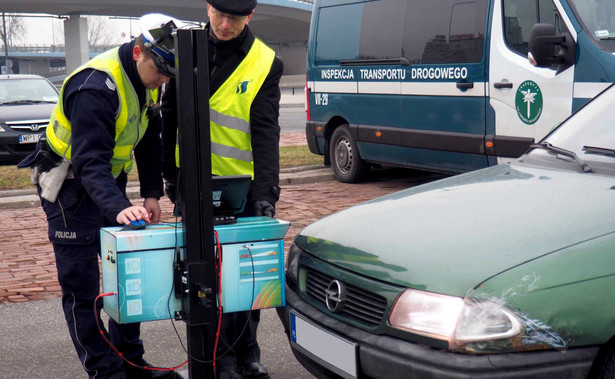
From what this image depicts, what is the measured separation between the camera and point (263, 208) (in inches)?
150

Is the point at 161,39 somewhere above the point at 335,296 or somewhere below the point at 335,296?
above

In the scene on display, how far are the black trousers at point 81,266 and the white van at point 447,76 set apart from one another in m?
4.93

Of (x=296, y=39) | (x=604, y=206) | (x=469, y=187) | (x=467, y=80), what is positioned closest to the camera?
(x=604, y=206)

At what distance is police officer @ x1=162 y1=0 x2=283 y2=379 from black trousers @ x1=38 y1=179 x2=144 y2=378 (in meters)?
0.50

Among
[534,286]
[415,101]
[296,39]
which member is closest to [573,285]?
[534,286]

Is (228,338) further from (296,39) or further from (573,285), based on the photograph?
(296,39)

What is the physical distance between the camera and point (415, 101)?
948cm

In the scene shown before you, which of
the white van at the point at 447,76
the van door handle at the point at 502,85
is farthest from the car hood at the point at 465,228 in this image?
the van door handle at the point at 502,85

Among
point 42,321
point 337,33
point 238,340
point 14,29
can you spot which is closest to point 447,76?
point 337,33

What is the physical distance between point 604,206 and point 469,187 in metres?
0.66

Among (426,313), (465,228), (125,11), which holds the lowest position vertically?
(426,313)

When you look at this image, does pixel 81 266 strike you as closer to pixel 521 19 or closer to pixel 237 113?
pixel 237 113

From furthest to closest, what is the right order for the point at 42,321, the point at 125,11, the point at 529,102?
1. the point at 125,11
2. the point at 529,102
3. the point at 42,321

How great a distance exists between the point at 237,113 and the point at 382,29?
650 centimetres
